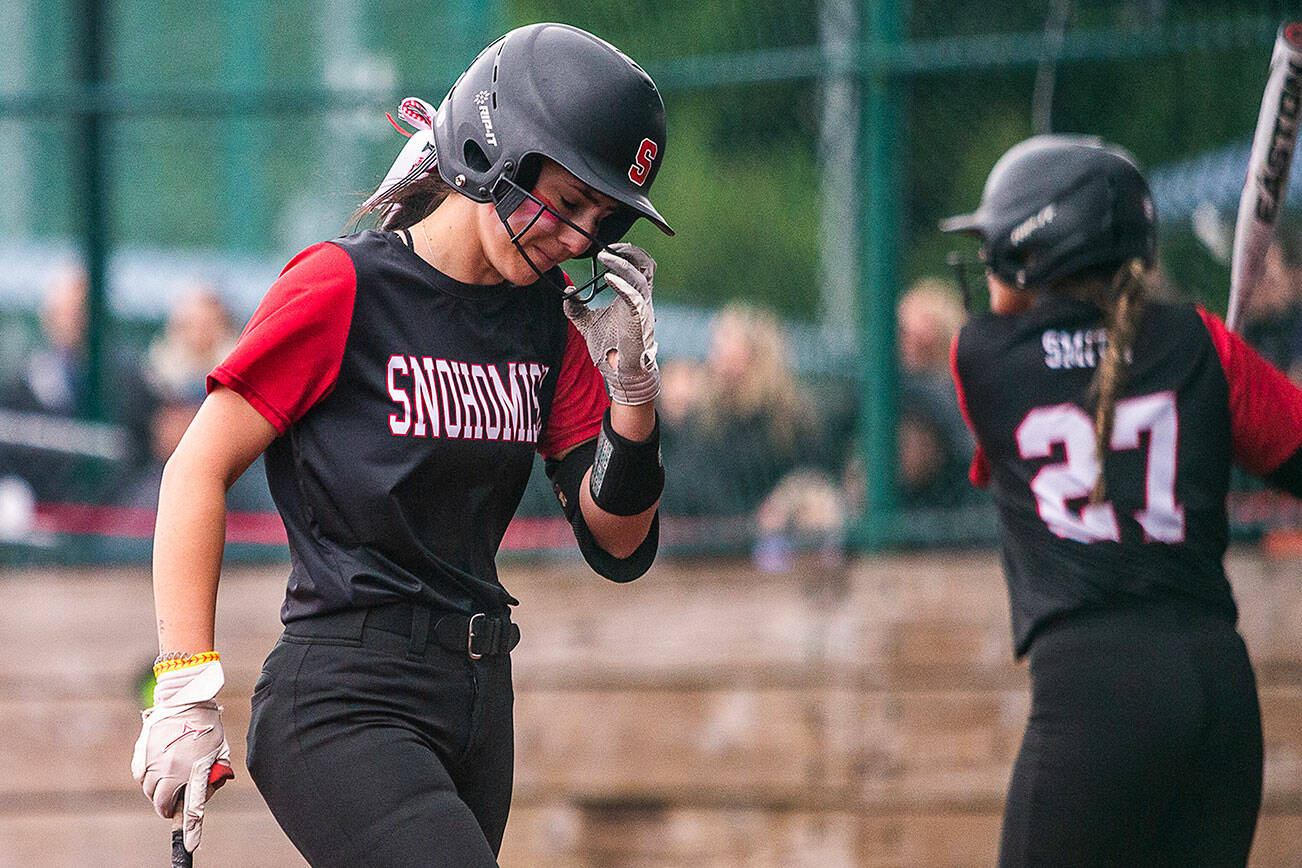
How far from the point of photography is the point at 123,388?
6.18m

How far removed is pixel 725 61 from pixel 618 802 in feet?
9.14

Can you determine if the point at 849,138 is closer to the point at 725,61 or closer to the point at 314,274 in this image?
the point at 725,61

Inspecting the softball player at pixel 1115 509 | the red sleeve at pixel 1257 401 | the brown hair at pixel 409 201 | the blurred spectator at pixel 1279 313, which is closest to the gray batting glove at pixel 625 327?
the brown hair at pixel 409 201

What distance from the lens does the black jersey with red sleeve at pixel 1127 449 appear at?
11.6 feet

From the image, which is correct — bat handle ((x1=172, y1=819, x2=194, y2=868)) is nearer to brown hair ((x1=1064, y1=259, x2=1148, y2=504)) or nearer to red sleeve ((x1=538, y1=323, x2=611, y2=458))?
red sleeve ((x1=538, y1=323, x2=611, y2=458))

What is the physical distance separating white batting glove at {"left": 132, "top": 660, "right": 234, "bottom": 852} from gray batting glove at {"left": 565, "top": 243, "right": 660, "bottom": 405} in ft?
2.87

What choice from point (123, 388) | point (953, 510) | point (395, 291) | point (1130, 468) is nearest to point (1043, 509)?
point (1130, 468)

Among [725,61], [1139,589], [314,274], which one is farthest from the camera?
[725,61]

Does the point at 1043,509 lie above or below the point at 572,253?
below

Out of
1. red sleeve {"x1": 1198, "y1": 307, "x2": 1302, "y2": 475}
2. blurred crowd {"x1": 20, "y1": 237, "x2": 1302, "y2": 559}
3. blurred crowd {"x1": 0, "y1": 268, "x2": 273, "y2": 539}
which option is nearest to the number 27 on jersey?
red sleeve {"x1": 1198, "y1": 307, "x2": 1302, "y2": 475}

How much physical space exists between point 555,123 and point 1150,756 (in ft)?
6.07

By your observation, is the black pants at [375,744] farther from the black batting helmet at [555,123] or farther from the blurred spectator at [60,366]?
the blurred spectator at [60,366]

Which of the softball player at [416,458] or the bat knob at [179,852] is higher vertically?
the softball player at [416,458]

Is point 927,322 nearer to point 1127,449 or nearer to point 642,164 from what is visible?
point 1127,449
